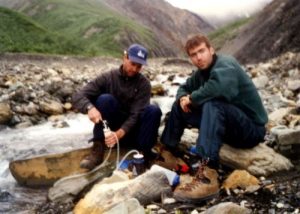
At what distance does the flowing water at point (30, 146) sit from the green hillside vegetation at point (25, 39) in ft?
82.5

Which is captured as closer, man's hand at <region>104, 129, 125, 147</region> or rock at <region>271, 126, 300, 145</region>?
man's hand at <region>104, 129, 125, 147</region>

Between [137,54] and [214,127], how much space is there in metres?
1.56

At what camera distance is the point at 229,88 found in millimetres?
5902

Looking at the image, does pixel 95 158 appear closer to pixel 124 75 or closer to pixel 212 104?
pixel 124 75

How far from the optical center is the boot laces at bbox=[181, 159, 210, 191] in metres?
5.75

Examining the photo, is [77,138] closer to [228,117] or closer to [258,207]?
[228,117]

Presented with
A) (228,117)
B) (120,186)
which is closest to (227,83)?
(228,117)

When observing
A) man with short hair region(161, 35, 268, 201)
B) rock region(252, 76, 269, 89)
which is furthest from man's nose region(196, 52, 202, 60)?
rock region(252, 76, 269, 89)

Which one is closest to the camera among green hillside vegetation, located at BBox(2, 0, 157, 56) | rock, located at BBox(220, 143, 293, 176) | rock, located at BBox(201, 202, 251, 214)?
rock, located at BBox(201, 202, 251, 214)

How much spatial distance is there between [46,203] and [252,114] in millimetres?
2748

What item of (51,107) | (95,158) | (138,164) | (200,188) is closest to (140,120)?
(138,164)

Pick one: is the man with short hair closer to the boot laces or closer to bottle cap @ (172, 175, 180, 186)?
the boot laces

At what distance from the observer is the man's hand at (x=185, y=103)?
625 cm

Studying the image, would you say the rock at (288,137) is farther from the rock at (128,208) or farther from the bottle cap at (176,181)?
the rock at (128,208)
